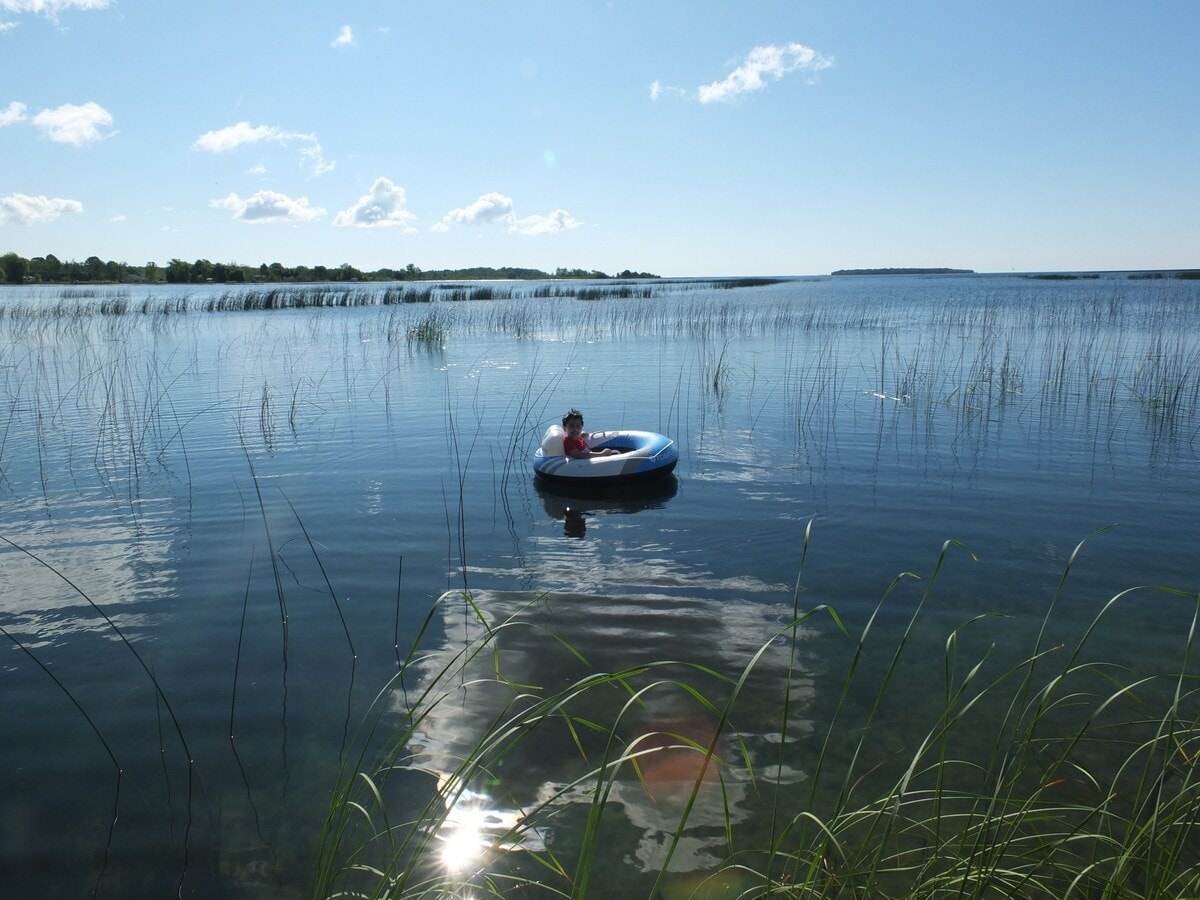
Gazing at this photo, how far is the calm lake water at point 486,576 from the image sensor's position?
11.2ft

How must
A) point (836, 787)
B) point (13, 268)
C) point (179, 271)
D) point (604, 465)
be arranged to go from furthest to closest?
point (179, 271), point (13, 268), point (604, 465), point (836, 787)

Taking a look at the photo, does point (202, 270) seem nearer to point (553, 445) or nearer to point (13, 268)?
point (13, 268)

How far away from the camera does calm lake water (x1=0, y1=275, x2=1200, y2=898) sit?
11.2 feet

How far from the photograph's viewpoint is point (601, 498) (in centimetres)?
800

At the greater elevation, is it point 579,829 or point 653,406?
point 653,406

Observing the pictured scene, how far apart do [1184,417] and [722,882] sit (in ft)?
33.7

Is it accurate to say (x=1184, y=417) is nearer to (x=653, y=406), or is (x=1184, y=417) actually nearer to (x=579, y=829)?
(x=653, y=406)

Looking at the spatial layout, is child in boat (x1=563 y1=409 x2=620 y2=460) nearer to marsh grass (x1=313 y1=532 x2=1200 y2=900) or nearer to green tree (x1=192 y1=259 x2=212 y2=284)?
marsh grass (x1=313 y1=532 x2=1200 y2=900)

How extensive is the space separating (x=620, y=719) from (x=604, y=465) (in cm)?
550

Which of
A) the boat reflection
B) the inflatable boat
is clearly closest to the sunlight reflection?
→ the boat reflection

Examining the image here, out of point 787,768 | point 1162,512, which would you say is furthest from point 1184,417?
point 787,768

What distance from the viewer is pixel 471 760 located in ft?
5.81

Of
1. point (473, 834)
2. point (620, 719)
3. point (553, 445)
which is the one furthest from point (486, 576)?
point (620, 719)

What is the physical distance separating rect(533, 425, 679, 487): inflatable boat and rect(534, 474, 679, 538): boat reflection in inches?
4.0
